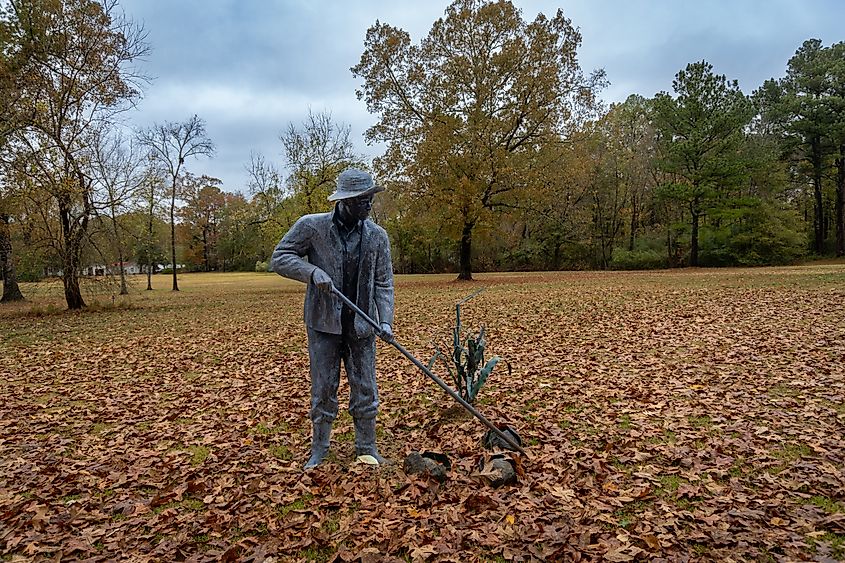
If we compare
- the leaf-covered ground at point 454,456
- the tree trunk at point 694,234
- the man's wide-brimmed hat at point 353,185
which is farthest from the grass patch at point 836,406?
the tree trunk at point 694,234

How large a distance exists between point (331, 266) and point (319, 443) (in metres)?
1.51

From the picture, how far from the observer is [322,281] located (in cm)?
354

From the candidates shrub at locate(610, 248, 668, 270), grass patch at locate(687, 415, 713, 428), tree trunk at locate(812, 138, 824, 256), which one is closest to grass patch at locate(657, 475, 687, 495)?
grass patch at locate(687, 415, 713, 428)

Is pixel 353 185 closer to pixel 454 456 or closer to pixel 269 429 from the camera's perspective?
pixel 454 456

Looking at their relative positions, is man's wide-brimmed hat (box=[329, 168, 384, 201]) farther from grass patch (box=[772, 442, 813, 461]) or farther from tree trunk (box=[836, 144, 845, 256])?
tree trunk (box=[836, 144, 845, 256])

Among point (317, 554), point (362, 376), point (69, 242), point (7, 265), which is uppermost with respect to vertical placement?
point (69, 242)

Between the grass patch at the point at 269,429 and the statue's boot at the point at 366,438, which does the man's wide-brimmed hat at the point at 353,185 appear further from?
the grass patch at the point at 269,429

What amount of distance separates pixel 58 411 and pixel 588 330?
8.94 meters

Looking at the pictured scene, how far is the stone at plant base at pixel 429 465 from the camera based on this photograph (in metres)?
3.81

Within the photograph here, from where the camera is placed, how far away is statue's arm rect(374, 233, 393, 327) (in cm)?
388

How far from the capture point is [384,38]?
83.3 feet

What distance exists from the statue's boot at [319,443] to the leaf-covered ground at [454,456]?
0.09 meters

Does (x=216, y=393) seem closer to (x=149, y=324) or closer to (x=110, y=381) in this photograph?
(x=110, y=381)

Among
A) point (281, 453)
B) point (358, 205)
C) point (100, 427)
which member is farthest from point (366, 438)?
point (100, 427)
